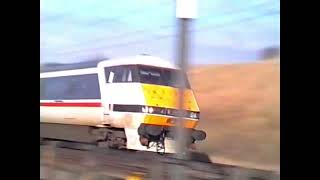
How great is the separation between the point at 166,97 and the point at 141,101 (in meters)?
0.27

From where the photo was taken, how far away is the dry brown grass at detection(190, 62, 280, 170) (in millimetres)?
2445

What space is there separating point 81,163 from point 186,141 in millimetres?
641

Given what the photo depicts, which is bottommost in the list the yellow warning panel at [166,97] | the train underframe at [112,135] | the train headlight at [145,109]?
the train underframe at [112,135]

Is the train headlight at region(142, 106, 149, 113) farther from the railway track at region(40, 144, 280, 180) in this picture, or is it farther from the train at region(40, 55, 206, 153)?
the railway track at region(40, 144, 280, 180)

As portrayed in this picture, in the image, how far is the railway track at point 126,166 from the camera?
2.26 m

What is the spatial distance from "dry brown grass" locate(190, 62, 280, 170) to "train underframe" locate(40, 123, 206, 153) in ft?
0.38

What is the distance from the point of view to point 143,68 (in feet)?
10.6

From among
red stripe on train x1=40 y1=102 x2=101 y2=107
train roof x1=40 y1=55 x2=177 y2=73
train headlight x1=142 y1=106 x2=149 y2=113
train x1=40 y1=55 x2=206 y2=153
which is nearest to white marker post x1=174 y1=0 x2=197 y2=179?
train x1=40 y1=55 x2=206 y2=153

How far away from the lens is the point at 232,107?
2664mm

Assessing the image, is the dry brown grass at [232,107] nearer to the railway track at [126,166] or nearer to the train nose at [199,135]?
the train nose at [199,135]

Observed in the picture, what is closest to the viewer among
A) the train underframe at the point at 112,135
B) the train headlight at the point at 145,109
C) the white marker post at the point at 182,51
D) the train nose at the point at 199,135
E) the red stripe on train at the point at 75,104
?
the white marker post at the point at 182,51

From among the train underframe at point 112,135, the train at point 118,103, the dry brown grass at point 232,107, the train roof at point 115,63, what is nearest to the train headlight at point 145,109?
the train at point 118,103
